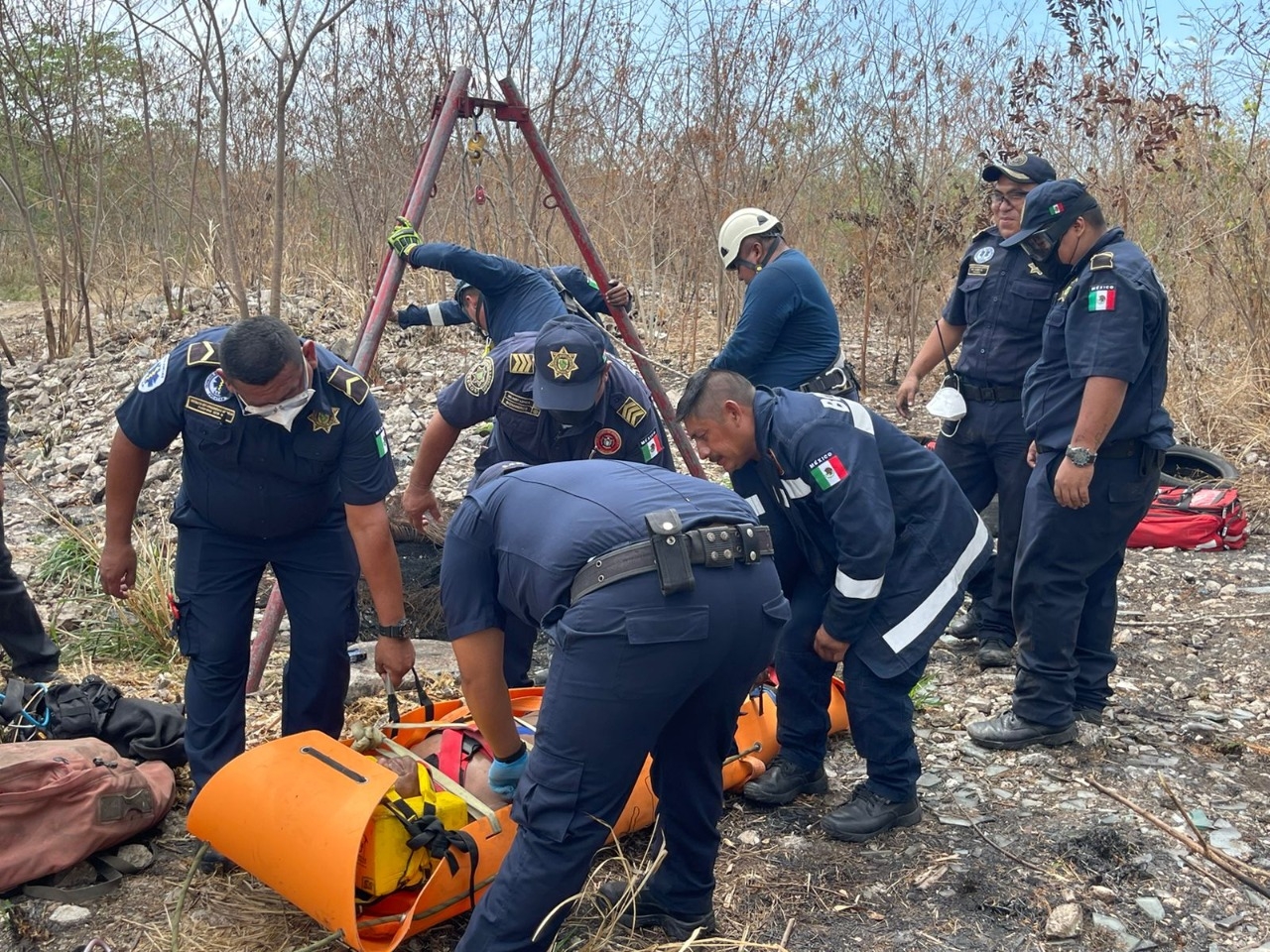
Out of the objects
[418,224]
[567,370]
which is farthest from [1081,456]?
[418,224]

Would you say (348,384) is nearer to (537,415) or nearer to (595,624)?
(537,415)

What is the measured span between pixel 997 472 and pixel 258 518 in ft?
9.55

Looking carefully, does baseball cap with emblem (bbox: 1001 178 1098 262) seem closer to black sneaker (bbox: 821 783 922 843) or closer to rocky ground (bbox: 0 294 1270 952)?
rocky ground (bbox: 0 294 1270 952)

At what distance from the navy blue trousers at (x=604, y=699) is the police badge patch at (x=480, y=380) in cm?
174

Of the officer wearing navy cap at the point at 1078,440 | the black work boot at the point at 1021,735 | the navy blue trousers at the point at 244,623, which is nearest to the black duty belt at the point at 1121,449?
the officer wearing navy cap at the point at 1078,440

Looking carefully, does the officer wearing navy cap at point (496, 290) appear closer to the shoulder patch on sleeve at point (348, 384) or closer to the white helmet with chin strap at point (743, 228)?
the white helmet with chin strap at point (743, 228)

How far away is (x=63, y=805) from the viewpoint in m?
2.88

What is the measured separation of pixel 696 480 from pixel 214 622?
164 cm

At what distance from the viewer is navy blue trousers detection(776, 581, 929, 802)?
10.2ft

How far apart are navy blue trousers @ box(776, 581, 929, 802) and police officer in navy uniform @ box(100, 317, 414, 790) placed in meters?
1.18

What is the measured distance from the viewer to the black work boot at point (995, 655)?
4.43 m

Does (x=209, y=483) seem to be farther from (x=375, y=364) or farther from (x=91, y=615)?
(x=375, y=364)

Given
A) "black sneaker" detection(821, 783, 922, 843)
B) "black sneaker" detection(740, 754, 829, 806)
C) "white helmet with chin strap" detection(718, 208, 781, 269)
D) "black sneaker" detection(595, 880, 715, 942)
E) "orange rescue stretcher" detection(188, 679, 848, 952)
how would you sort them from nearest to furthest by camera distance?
1. "orange rescue stretcher" detection(188, 679, 848, 952)
2. "black sneaker" detection(595, 880, 715, 942)
3. "black sneaker" detection(821, 783, 922, 843)
4. "black sneaker" detection(740, 754, 829, 806)
5. "white helmet with chin strap" detection(718, 208, 781, 269)

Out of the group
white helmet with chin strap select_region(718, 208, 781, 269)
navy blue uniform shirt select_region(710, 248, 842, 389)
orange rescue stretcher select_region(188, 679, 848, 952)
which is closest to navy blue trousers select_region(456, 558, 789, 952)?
orange rescue stretcher select_region(188, 679, 848, 952)
